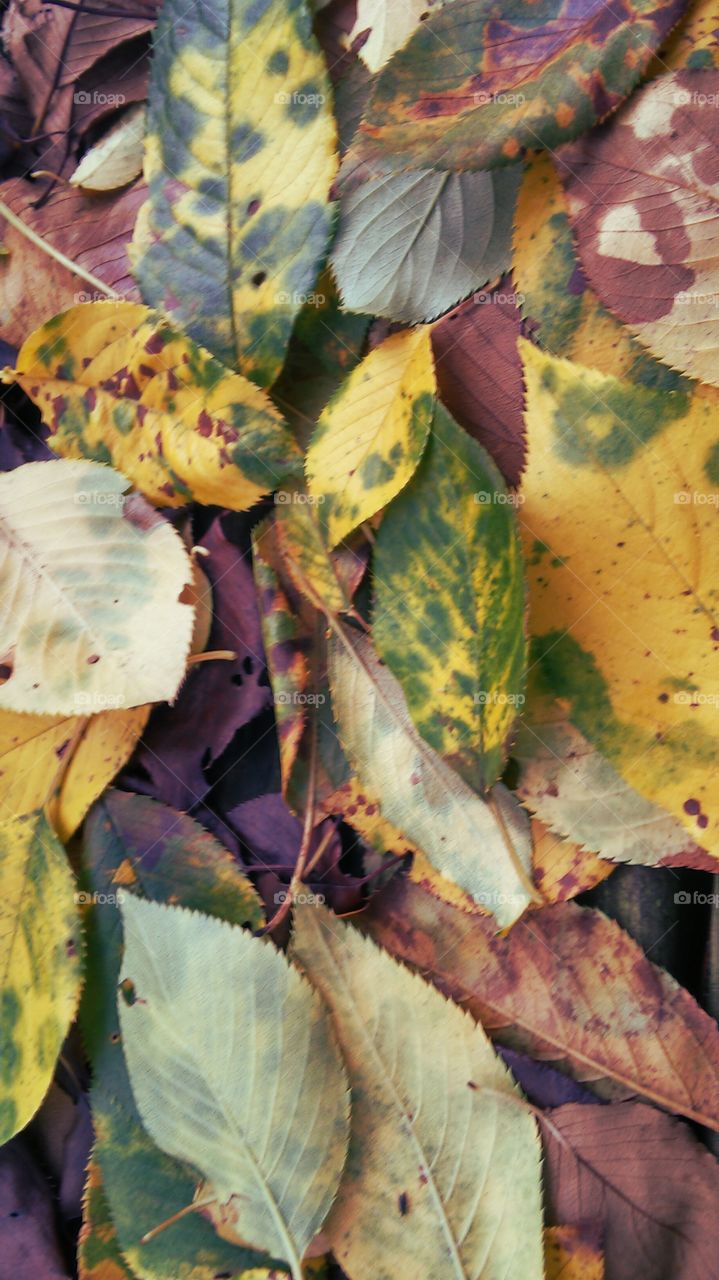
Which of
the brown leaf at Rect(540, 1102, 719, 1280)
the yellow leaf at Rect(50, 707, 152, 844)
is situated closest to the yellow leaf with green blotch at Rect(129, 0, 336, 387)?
the yellow leaf at Rect(50, 707, 152, 844)

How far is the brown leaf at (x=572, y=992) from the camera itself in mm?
504

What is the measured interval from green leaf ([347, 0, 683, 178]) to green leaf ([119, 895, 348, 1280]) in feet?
1.35

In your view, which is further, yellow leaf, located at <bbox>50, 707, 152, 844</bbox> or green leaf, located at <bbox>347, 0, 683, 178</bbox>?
yellow leaf, located at <bbox>50, 707, 152, 844</bbox>

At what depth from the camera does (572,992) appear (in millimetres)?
517

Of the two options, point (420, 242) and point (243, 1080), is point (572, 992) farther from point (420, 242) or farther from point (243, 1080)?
point (420, 242)

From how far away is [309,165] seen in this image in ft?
1.75

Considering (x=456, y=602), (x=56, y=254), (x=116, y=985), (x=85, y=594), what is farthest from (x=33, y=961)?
(x=56, y=254)

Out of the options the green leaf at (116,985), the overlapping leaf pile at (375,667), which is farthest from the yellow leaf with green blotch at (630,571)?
the green leaf at (116,985)


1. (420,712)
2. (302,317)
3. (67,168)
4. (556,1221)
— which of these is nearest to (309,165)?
(302,317)

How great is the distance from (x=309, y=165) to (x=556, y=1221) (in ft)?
1.83

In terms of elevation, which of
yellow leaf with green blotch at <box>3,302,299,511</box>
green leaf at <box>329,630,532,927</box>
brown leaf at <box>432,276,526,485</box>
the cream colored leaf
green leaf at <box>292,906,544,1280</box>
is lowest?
green leaf at <box>292,906,544,1280</box>

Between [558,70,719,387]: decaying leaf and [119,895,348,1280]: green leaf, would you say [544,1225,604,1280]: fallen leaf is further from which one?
[558,70,719,387]: decaying leaf

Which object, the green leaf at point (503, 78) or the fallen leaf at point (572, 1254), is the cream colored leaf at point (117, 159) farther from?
the fallen leaf at point (572, 1254)

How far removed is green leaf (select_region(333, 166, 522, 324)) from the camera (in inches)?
21.0
